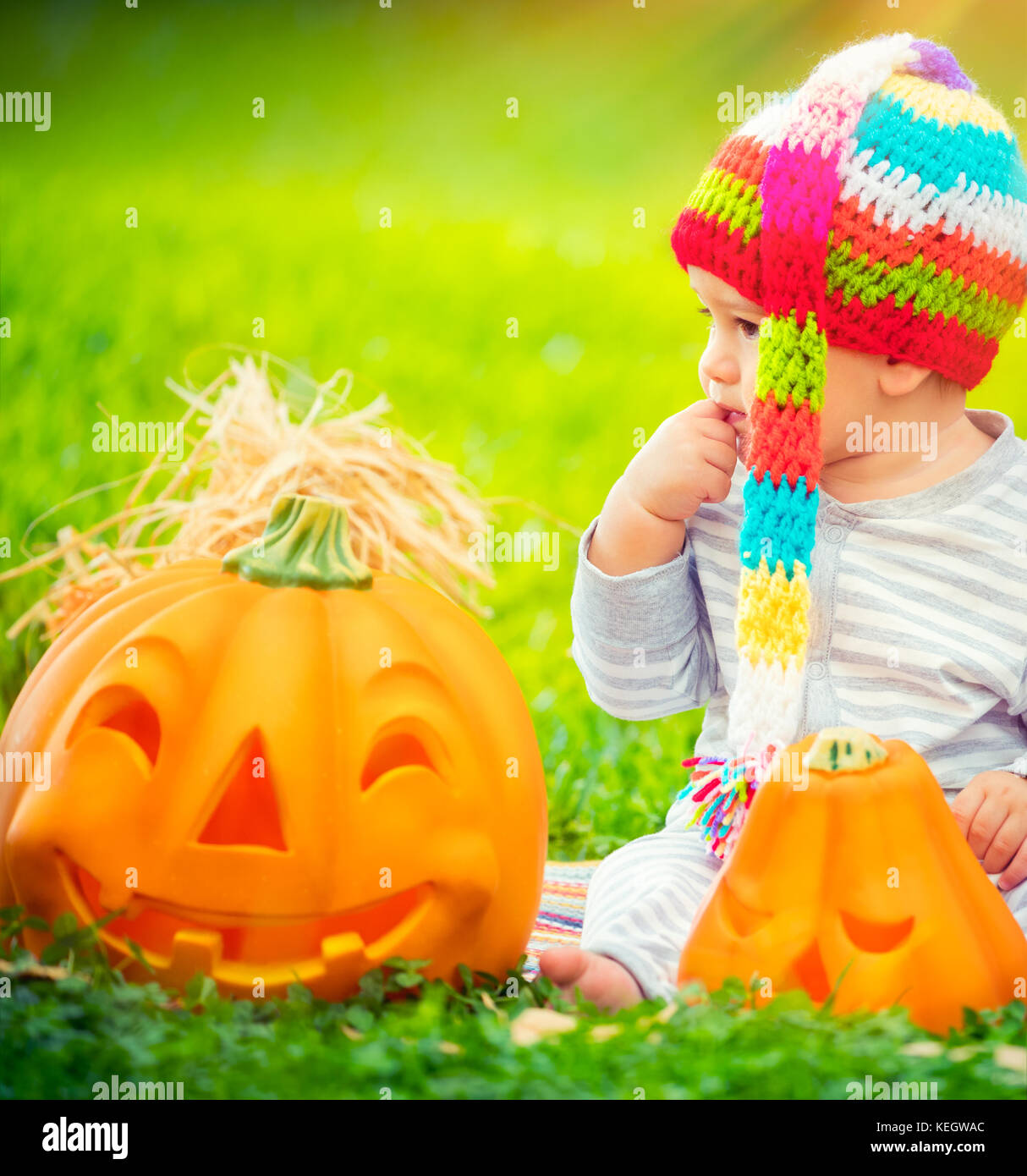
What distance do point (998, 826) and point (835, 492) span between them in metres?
0.53

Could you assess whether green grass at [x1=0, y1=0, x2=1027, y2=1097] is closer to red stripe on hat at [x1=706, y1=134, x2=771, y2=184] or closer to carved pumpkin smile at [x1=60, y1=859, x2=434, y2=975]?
red stripe on hat at [x1=706, y1=134, x2=771, y2=184]

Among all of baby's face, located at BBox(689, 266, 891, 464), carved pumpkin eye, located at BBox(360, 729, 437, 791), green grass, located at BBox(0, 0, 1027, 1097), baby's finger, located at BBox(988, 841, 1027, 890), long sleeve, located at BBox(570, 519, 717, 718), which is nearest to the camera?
carved pumpkin eye, located at BBox(360, 729, 437, 791)

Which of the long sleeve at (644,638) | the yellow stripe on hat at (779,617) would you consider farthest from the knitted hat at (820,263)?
the long sleeve at (644,638)

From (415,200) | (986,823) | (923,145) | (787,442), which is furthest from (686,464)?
(415,200)

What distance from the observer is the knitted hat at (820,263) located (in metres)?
1.77

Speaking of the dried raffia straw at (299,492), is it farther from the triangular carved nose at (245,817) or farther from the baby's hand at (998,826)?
the baby's hand at (998,826)

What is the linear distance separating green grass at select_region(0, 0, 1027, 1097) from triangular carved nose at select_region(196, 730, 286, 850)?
157 centimetres

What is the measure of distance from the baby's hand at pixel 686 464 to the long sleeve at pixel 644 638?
116mm

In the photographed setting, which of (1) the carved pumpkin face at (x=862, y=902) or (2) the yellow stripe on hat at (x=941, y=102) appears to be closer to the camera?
(1) the carved pumpkin face at (x=862, y=902)

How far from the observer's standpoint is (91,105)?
4.23 metres

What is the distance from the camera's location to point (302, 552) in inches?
67.1

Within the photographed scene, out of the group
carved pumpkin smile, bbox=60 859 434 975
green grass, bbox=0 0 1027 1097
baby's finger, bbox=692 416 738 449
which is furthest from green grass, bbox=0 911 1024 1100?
green grass, bbox=0 0 1027 1097

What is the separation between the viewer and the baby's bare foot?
1.64 meters
